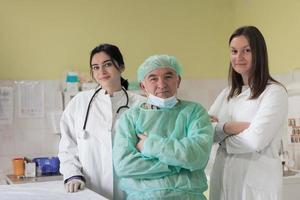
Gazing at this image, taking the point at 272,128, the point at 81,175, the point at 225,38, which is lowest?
the point at 81,175

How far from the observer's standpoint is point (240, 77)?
2.08m

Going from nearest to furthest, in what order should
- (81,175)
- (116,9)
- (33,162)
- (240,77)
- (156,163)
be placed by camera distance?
(156,163) < (81,175) < (240,77) < (33,162) < (116,9)

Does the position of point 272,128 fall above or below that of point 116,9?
below

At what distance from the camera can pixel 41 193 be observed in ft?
5.64

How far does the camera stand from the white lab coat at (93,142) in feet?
6.44

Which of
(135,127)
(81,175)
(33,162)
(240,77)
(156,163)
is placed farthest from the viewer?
(33,162)

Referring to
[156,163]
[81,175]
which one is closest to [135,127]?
[156,163]

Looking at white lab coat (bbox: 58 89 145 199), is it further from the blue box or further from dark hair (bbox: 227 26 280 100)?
the blue box

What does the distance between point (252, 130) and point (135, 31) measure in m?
2.23

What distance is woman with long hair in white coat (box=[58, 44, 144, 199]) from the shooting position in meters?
1.97

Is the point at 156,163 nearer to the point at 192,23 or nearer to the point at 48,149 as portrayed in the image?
the point at 48,149

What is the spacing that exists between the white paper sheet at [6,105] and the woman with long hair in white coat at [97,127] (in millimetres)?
1549

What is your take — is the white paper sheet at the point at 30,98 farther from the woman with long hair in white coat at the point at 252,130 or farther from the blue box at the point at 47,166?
the woman with long hair in white coat at the point at 252,130

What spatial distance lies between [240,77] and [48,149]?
198 cm
